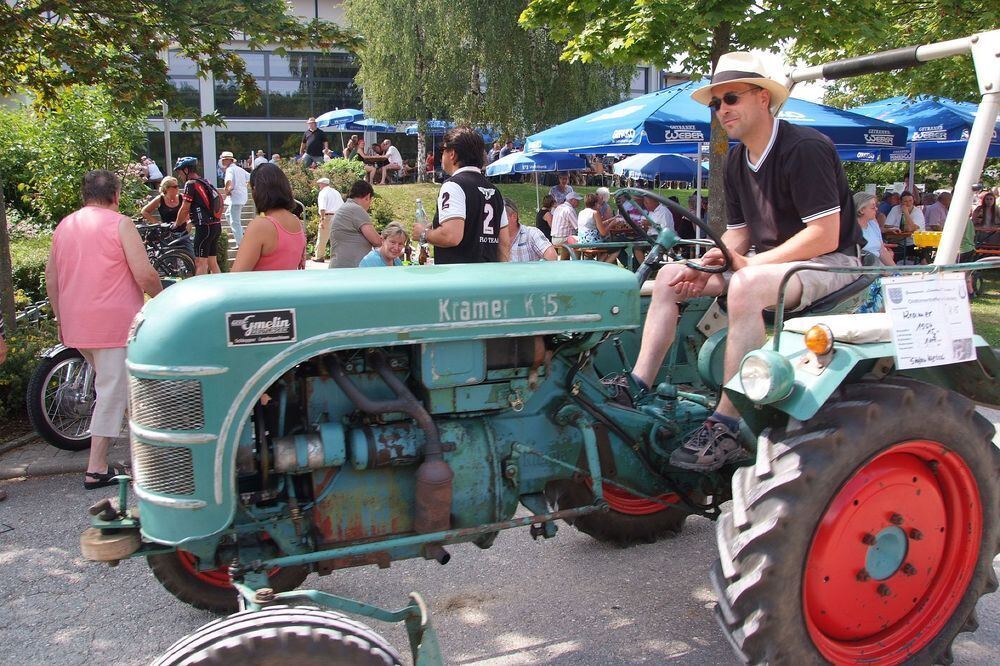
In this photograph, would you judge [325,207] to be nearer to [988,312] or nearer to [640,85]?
[988,312]

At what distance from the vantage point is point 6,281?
6.65 meters

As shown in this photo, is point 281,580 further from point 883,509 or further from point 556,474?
point 883,509

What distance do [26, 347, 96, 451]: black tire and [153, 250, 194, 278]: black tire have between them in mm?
6296

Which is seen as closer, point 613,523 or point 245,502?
point 245,502

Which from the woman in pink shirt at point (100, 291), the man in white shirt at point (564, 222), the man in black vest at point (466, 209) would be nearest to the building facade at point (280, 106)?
the man in white shirt at point (564, 222)

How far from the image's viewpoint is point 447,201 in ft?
17.4

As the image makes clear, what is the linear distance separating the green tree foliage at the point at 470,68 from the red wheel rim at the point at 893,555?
2275 centimetres

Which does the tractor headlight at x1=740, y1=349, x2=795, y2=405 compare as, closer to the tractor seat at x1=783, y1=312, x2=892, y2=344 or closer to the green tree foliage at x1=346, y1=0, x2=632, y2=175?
the tractor seat at x1=783, y1=312, x2=892, y2=344

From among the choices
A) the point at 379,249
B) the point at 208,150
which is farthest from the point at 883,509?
the point at 208,150

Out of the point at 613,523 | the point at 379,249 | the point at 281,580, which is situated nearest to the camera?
the point at 281,580

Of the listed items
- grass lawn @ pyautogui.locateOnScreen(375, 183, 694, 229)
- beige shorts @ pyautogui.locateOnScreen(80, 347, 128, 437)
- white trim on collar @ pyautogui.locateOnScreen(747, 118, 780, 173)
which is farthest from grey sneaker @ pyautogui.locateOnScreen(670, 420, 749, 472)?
grass lawn @ pyautogui.locateOnScreen(375, 183, 694, 229)

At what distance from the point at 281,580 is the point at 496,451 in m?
1.12

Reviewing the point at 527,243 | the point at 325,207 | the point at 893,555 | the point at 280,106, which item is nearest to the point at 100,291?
the point at 893,555

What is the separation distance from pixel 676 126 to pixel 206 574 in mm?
8054
